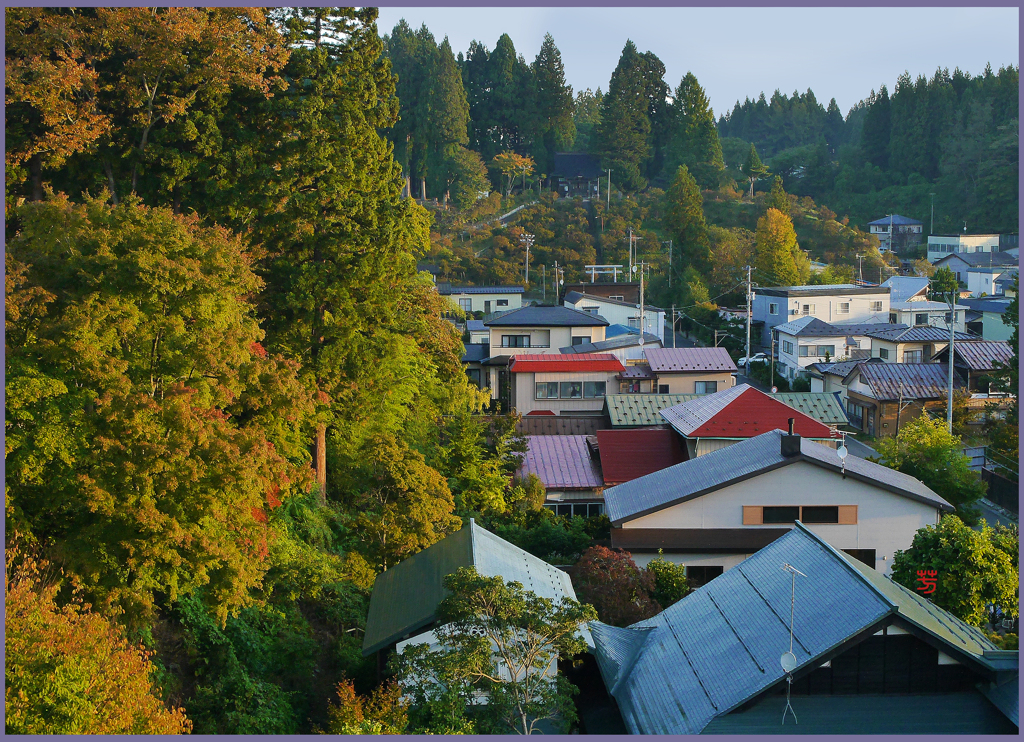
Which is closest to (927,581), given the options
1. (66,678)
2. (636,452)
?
(636,452)

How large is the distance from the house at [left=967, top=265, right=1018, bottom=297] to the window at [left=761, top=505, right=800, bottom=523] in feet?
123

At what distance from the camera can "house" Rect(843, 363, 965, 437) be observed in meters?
28.4

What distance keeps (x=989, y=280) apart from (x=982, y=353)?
22.1 meters

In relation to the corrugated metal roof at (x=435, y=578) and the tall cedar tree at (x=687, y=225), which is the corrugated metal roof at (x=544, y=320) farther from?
the corrugated metal roof at (x=435, y=578)

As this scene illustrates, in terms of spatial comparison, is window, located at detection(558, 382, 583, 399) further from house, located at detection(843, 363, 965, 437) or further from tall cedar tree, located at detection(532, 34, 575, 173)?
tall cedar tree, located at detection(532, 34, 575, 173)

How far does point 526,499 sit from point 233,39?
11095 millimetres

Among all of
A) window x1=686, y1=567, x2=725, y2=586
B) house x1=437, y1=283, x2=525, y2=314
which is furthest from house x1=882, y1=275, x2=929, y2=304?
window x1=686, y1=567, x2=725, y2=586

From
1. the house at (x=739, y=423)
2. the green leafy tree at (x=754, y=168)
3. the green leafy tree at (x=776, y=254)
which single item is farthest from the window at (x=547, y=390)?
the green leafy tree at (x=754, y=168)

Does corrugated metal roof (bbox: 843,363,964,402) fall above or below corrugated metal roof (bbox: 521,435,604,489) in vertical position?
above

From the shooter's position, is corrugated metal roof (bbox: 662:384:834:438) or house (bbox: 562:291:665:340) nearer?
corrugated metal roof (bbox: 662:384:834:438)

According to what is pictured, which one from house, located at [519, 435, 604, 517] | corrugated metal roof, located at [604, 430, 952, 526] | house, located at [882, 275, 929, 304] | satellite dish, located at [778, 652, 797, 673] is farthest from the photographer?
house, located at [882, 275, 929, 304]

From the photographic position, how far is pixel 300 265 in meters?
17.2

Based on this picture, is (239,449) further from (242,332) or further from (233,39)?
(233,39)

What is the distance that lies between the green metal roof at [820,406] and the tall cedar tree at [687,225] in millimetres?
24792
